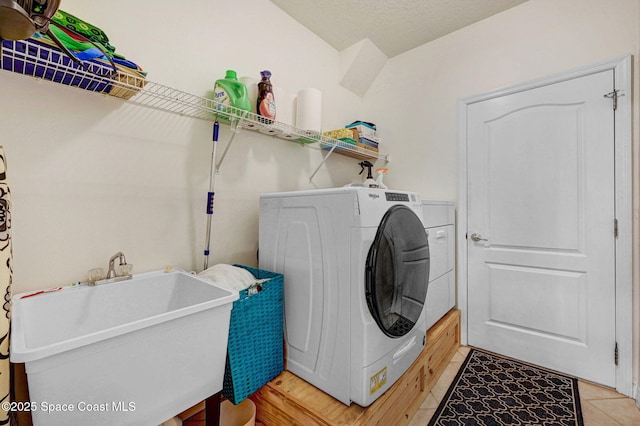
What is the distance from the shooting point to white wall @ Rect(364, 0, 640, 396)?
185 centimetres

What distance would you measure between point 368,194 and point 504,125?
170 cm

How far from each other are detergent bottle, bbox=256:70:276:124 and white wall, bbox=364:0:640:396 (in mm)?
1499

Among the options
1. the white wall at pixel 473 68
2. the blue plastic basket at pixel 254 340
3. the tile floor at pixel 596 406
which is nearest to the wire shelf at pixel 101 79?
the blue plastic basket at pixel 254 340

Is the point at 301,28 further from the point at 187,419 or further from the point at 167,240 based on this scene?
the point at 187,419

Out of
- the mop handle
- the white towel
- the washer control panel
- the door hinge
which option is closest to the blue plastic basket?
the white towel

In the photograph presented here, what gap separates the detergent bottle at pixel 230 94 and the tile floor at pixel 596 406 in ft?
6.56

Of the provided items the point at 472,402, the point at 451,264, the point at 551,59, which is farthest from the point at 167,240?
the point at 551,59

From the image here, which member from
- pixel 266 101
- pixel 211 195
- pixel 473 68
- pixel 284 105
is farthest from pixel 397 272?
pixel 473 68

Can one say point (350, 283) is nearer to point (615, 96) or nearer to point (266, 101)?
point (266, 101)

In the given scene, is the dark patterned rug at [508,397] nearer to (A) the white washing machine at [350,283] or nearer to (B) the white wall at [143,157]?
(A) the white washing machine at [350,283]

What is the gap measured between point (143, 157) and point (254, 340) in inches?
42.9

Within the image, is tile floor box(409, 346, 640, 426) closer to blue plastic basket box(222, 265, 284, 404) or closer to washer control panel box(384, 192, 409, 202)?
blue plastic basket box(222, 265, 284, 404)

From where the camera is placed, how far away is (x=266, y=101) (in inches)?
69.2

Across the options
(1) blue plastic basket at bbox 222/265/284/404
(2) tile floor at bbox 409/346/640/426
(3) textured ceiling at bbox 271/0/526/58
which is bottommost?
(2) tile floor at bbox 409/346/640/426
